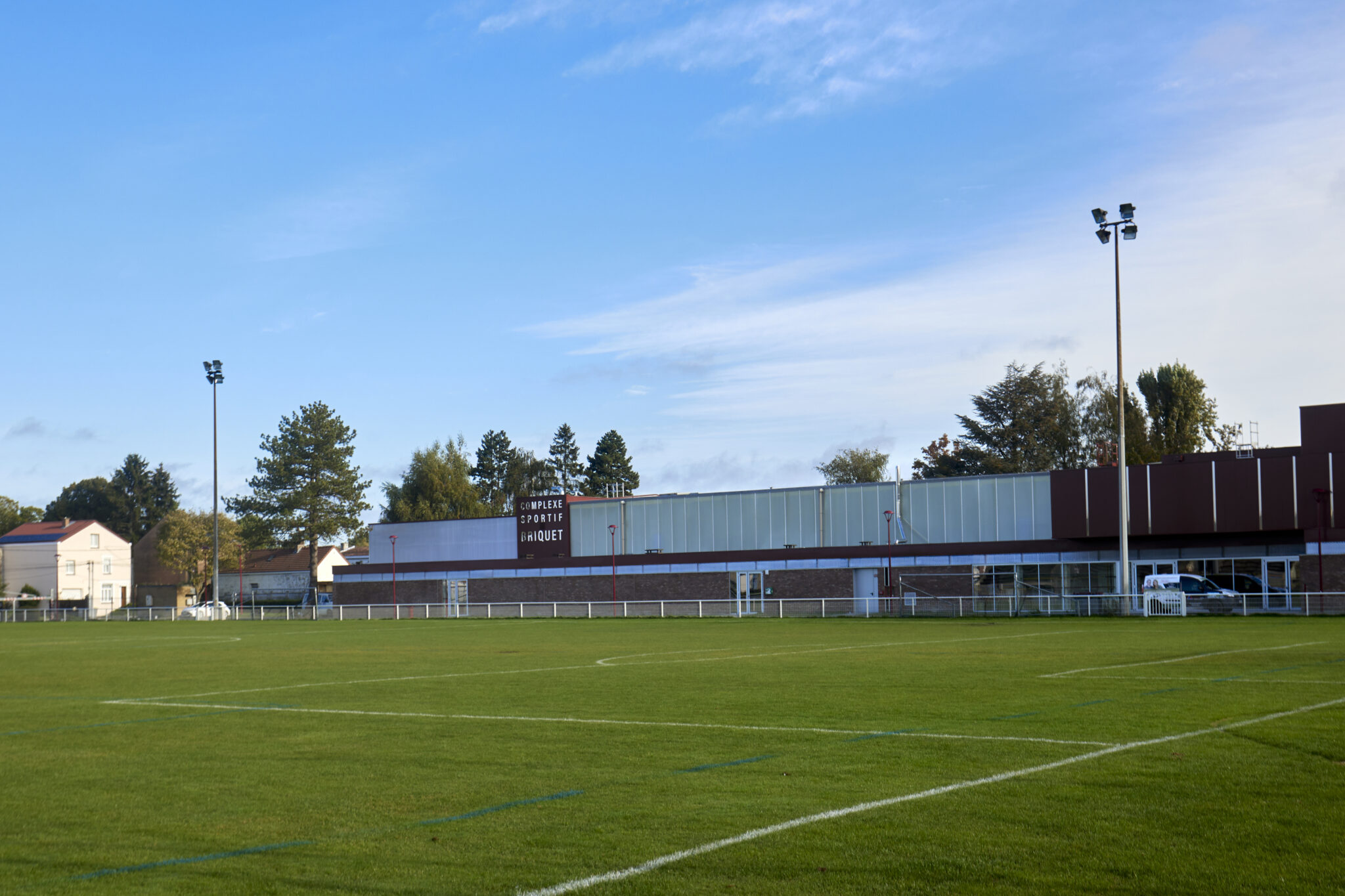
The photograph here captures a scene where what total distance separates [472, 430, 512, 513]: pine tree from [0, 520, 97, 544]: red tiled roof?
4241 cm

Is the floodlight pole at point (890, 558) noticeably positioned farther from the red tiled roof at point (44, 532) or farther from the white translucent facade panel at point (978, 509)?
the red tiled roof at point (44, 532)

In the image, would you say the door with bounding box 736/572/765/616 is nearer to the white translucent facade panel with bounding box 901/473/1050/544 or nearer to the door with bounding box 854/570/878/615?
the door with bounding box 854/570/878/615

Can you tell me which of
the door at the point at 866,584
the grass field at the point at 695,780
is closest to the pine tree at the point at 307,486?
the door at the point at 866,584

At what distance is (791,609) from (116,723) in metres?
42.5

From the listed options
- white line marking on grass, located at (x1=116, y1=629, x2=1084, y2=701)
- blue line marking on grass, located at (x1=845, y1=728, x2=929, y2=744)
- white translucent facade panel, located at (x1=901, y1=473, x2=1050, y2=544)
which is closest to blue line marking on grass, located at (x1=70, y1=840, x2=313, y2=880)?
blue line marking on grass, located at (x1=845, y1=728, x2=929, y2=744)

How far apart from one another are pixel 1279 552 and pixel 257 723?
4867 centimetres

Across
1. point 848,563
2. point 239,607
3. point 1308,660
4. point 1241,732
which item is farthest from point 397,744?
point 239,607

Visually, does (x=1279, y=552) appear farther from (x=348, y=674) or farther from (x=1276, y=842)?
(x=1276, y=842)

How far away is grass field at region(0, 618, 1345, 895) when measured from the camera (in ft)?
21.7

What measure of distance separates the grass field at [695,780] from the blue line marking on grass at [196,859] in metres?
0.03

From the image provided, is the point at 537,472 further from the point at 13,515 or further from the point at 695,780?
the point at 695,780

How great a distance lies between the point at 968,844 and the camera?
6.96m

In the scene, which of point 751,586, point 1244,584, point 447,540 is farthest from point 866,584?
point 447,540

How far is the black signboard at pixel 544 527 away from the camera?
244 ft
